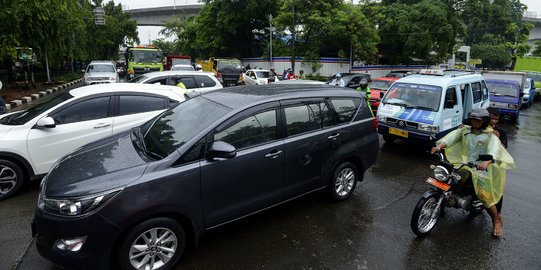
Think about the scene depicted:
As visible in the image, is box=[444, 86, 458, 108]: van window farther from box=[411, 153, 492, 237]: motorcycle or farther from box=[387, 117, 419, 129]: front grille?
box=[411, 153, 492, 237]: motorcycle

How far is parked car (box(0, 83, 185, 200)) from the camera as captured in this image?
4.77m

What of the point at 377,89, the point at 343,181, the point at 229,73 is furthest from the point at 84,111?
the point at 229,73

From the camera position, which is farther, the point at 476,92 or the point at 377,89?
the point at 377,89

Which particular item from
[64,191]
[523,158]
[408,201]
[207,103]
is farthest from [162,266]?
[523,158]

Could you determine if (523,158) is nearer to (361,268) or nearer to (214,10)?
(361,268)

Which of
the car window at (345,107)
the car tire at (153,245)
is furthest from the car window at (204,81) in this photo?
the car tire at (153,245)

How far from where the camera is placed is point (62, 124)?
16.7 feet

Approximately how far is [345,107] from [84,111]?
4189mm

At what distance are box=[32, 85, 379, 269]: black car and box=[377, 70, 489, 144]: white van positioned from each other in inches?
125

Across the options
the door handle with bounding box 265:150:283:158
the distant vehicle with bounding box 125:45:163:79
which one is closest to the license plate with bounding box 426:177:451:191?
the door handle with bounding box 265:150:283:158

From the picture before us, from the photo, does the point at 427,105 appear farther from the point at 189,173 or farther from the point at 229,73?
the point at 229,73

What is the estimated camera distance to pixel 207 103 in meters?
4.04

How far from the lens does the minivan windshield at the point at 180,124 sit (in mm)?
3434

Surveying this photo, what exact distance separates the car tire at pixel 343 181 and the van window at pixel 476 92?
5.56m
